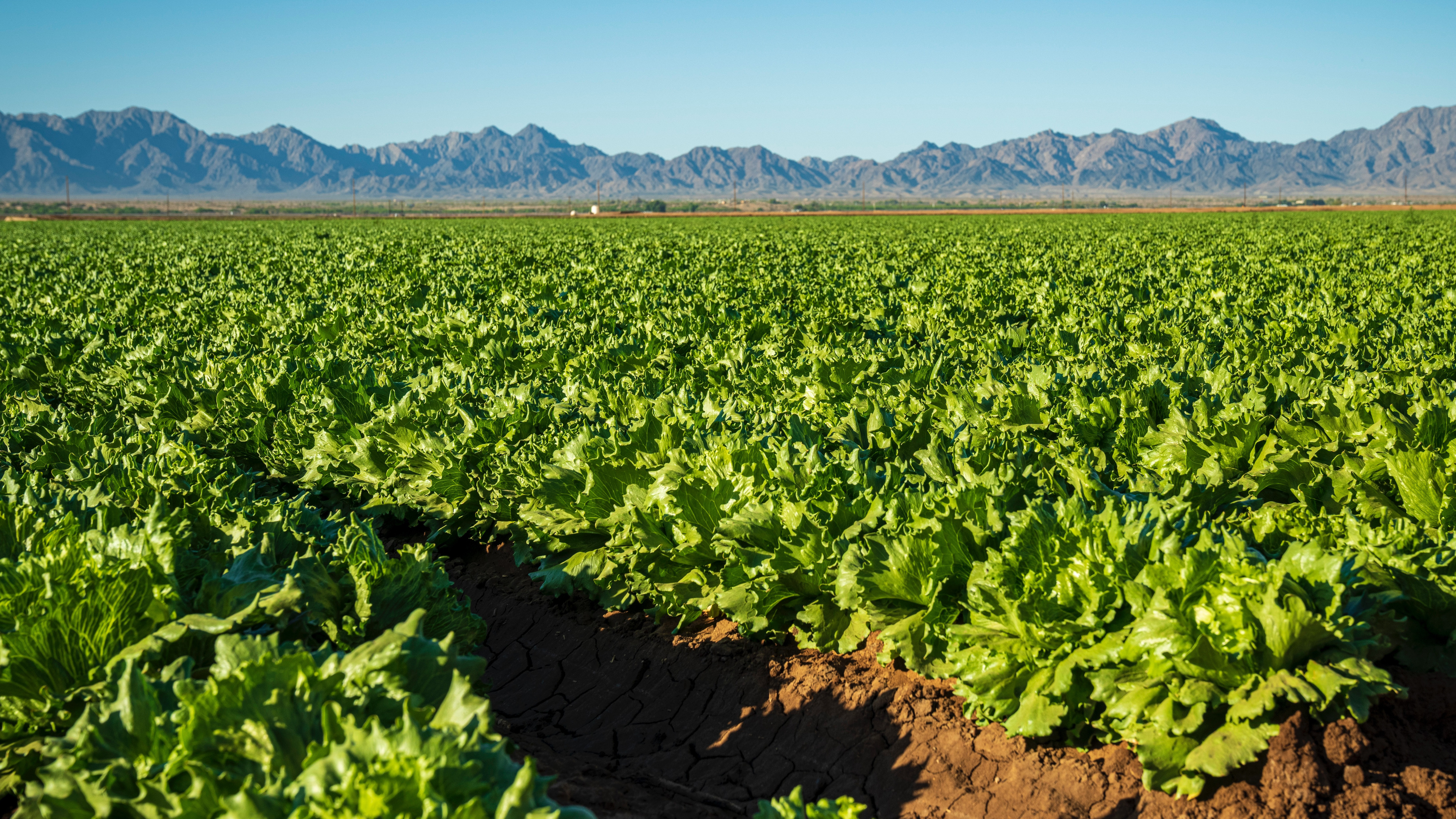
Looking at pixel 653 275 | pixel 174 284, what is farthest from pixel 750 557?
pixel 174 284

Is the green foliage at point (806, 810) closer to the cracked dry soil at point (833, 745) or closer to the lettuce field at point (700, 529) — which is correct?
the lettuce field at point (700, 529)

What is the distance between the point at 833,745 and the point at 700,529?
1.22 m

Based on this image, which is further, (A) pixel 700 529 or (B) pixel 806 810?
(A) pixel 700 529

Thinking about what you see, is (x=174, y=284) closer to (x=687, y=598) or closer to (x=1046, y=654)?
(x=687, y=598)

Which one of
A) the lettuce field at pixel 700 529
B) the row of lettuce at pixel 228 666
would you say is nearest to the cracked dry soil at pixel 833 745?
the lettuce field at pixel 700 529

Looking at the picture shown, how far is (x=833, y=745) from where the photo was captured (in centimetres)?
377

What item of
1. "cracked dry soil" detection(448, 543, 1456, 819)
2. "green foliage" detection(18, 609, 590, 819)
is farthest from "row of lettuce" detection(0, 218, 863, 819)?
"cracked dry soil" detection(448, 543, 1456, 819)

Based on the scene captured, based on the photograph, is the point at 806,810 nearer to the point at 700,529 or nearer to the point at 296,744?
the point at 296,744

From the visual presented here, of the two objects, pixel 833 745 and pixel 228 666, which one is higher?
pixel 228 666

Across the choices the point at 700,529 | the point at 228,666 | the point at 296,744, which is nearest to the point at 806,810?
the point at 296,744

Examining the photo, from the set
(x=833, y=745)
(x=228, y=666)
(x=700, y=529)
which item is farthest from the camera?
(x=700, y=529)

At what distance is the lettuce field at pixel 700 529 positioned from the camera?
254 cm

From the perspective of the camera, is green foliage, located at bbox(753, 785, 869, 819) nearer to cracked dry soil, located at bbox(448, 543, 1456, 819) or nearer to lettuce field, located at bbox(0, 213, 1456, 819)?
lettuce field, located at bbox(0, 213, 1456, 819)

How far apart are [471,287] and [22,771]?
13876mm
